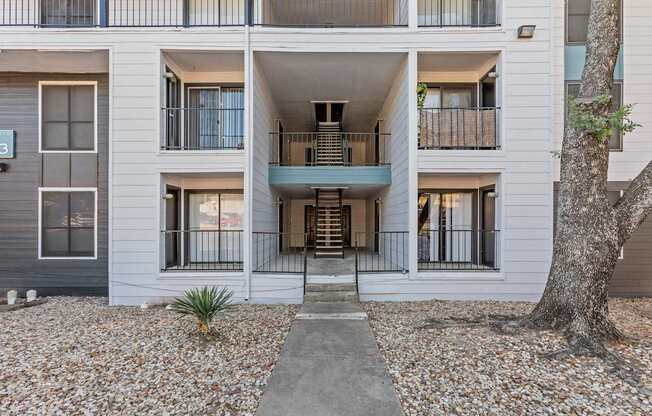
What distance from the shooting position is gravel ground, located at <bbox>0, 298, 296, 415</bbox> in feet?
11.9

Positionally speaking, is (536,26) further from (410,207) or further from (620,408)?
(620,408)

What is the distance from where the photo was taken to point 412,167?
7762mm

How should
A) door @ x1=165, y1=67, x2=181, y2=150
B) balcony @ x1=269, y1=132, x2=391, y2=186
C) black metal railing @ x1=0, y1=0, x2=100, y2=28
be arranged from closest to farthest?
door @ x1=165, y1=67, x2=181, y2=150 → black metal railing @ x1=0, y1=0, x2=100, y2=28 → balcony @ x1=269, y1=132, x2=391, y2=186

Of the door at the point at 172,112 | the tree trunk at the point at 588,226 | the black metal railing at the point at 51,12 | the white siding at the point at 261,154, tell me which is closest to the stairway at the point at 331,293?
the white siding at the point at 261,154

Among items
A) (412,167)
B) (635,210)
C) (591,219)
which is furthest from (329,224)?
(635,210)

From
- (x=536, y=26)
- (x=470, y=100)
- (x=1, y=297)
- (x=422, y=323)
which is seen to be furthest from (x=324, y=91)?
(x=1, y=297)

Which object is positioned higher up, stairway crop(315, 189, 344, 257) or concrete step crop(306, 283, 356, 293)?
stairway crop(315, 189, 344, 257)

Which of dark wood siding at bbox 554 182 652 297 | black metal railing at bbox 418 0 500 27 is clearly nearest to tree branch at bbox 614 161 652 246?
dark wood siding at bbox 554 182 652 297

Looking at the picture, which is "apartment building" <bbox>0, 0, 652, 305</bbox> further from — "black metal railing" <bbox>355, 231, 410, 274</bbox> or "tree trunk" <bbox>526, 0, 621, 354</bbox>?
"tree trunk" <bbox>526, 0, 621, 354</bbox>

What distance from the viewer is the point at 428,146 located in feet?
27.2

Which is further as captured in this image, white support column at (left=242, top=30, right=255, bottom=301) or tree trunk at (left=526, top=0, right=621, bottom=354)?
white support column at (left=242, top=30, right=255, bottom=301)

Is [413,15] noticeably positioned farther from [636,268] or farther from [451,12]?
[636,268]

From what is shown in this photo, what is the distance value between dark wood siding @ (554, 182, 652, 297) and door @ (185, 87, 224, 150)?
10893 mm

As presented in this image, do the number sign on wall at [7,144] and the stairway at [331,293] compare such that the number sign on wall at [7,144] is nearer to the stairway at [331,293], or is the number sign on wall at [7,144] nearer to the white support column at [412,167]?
the stairway at [331,293]
